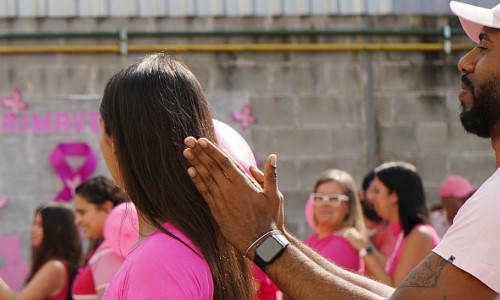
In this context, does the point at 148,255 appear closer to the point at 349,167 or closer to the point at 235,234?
the point at 235,234

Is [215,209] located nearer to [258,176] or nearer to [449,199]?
[258,176]

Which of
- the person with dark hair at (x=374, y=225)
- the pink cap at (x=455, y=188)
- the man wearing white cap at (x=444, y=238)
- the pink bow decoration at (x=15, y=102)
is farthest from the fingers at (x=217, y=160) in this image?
the pink bow decoration at (x=15, y=102)

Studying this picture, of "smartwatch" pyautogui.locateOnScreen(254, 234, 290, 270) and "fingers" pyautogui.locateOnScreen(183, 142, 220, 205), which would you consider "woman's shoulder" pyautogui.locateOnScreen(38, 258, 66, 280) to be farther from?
"fingers" pyautogui.locateOnScreen(183, 142, 220, 205)

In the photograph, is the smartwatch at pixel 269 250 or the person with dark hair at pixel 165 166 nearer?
the person with dark hair at pixel 165 166

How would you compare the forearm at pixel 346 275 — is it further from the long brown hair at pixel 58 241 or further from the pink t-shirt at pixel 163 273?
the long brown hair at pixel 58 241

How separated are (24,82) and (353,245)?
3643 millimetres

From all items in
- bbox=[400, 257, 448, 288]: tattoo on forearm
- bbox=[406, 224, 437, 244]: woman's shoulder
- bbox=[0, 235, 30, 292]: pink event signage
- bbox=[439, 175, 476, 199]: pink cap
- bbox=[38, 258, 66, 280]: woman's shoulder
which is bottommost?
bbox=[0, 235, 30, 292]: pink event signage

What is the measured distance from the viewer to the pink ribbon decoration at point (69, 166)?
8.82 m

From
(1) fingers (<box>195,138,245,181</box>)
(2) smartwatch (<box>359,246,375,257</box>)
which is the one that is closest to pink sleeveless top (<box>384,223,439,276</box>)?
(2) smartwatch (<box>359,246,375,257</box>)

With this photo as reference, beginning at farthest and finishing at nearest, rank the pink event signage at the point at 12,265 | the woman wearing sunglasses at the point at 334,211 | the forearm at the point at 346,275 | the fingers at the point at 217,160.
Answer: the pink event signage at the point at 12,265, the woman wearing sunglasses at the point at 334,211, the forearm at the point at 346,275, the fingers at the point at 217,160

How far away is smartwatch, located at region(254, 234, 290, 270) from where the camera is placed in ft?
8.72

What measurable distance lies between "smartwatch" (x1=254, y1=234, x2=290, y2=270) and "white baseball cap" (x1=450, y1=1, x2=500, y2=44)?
72cm

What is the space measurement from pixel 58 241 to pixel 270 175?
426cm

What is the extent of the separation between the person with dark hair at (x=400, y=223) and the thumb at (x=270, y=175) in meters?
3.48
